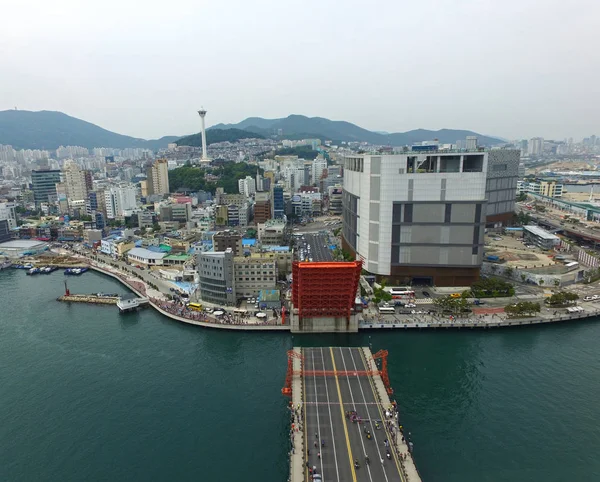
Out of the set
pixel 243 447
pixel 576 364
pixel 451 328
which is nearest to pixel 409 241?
pixel 451 328

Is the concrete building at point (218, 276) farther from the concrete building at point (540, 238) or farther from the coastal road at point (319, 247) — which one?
the concrete building at point (540, 238)

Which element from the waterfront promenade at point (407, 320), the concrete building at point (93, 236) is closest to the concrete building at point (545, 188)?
the waterfront promenade at point (407, 320)

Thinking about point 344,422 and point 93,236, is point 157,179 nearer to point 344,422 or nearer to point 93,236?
point 93,236

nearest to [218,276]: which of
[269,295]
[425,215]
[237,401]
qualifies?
[269,295]

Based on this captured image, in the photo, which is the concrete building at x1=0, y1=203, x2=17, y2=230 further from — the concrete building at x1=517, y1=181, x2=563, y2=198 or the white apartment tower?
the concrete building at x1=517, y1=181, x2=563, y2=198

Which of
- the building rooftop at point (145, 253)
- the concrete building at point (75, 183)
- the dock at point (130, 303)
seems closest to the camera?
the dock at point (130, 303)
